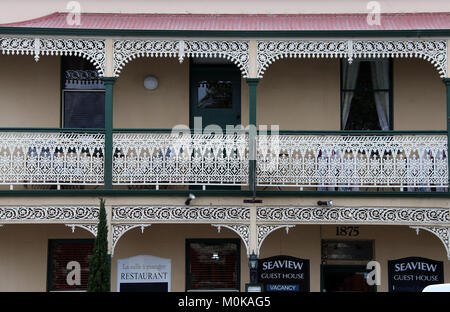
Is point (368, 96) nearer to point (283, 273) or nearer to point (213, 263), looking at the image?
point (283, 273)

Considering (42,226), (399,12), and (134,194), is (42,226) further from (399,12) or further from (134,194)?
(399,12)

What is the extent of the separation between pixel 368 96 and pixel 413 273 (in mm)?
3740

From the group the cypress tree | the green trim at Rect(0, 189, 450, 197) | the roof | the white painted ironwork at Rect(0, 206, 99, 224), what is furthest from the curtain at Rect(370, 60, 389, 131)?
the white painted ironwork at Rect(0, 206, 99, 224)

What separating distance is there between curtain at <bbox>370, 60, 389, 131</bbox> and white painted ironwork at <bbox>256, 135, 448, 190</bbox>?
6.25ft

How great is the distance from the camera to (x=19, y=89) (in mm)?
15234

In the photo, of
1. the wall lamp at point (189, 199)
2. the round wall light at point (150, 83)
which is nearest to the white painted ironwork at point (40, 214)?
the wall lamp at point (189, 199)

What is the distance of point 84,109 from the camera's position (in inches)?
599

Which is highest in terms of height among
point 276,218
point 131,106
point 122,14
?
point 122,14

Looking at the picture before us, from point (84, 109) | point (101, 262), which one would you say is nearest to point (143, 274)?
point (101, 262)

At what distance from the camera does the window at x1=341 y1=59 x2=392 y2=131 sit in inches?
601
